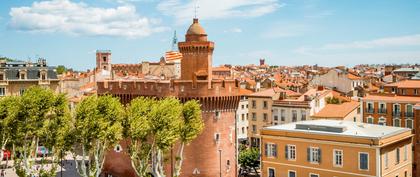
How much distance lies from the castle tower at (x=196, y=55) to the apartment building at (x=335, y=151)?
36.6ft

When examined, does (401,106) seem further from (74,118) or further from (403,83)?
(74,118)

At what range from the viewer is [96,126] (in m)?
41.9

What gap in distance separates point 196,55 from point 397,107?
27.0m

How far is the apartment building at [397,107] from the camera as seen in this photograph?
2437 inches

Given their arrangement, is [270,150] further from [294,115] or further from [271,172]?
[294,115]

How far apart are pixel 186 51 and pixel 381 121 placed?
90.3 feet

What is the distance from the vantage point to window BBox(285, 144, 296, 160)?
150 feet

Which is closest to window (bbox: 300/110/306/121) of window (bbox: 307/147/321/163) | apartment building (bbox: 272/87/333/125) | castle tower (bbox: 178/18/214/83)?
apartment building (bbox: 272/87/333/125)

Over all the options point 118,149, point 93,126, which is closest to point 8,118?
point 93,126

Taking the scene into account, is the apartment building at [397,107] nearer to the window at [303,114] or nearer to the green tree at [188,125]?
the window at [303,114]

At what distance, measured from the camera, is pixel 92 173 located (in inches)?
1674

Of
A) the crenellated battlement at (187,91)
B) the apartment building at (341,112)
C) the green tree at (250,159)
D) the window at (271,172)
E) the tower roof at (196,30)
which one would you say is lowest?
the green tree at (250,159)

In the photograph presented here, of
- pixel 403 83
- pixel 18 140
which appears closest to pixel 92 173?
pixel 18 140

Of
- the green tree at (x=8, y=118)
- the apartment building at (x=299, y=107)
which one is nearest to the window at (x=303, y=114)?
the apartment building at (x=299, y=107)
